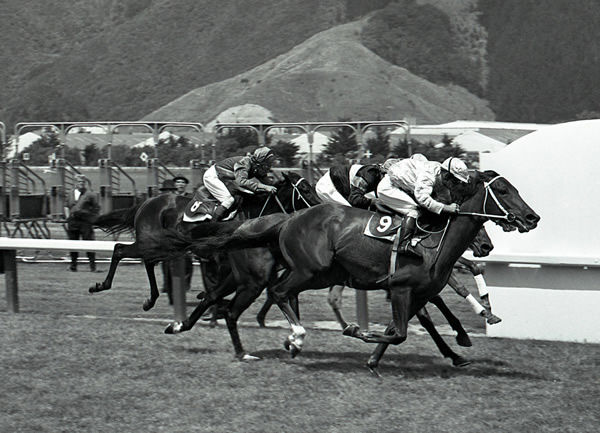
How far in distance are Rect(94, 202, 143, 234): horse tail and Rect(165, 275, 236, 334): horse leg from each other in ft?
8.62

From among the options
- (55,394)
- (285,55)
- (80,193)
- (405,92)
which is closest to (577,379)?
(55,394)

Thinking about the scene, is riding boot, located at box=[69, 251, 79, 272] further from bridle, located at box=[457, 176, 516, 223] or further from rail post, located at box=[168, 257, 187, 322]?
bridle, located at box=[457, 176, 516, 223]

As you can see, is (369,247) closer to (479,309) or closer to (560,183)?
(479,309)

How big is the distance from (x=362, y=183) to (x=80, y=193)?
853cm

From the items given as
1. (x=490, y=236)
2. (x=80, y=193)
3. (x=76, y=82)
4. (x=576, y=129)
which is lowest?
(x=76, y=82)

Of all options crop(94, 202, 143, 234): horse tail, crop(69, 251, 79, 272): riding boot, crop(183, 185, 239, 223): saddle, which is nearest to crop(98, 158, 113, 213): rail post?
crop(69, 251, 79, 272): riding boot

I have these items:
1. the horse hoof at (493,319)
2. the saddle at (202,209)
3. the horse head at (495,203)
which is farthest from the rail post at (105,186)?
the horse head at (495,203)

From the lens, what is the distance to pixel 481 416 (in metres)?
6.30

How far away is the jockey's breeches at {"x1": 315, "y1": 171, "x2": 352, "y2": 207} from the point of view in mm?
9484

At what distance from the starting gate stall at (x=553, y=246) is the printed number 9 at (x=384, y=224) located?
1587mm

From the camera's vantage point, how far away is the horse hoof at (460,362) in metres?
7.84

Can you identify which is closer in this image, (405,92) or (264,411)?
(264,411)

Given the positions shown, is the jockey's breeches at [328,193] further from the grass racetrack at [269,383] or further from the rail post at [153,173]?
the rail post at [153,173]

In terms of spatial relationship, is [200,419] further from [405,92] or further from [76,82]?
[76,82]
